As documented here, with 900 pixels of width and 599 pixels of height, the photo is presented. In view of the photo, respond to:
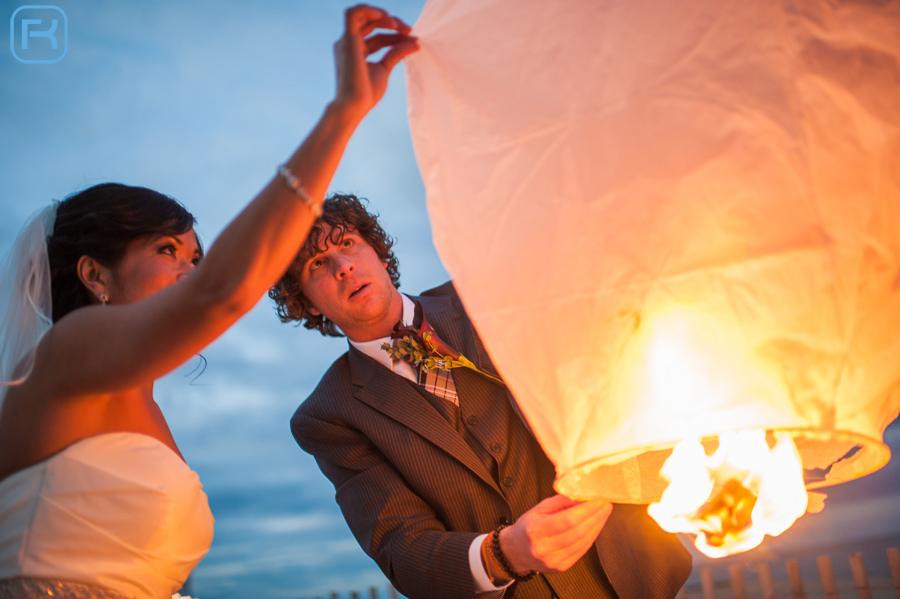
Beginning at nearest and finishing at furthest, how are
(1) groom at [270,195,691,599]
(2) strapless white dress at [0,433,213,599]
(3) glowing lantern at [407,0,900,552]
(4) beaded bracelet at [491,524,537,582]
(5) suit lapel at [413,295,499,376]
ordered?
(3) glowing lantern at [407,0,900,552], (2) strapless white dress at [0,433,213,599], (4) beaded bracelet at [491,524,537,582], (1) groom at [270,195,691,599], (5) suit lapel at [413,295,499,376]

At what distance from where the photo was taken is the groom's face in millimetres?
2689

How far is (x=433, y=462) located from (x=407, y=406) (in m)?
0.25

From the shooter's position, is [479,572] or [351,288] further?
[351,288]

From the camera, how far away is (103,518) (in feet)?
5.16

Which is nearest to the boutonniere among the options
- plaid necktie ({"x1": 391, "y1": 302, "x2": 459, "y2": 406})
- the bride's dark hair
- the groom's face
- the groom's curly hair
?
plaid necktie ({"x1": 391, "y1": 302, "x2": 459, "y2": 406})

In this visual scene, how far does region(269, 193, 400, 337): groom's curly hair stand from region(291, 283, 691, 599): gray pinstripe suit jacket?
0.64 metres

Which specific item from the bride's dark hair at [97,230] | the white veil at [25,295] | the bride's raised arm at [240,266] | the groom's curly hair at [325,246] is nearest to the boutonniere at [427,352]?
the groom's curly hair at [325,246]

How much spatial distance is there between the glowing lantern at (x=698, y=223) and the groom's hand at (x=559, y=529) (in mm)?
515

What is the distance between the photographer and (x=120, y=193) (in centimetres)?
192

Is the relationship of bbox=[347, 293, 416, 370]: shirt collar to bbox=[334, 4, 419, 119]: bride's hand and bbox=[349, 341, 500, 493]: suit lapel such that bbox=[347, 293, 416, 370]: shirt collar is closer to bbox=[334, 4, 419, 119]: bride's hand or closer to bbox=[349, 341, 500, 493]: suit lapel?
bbox=[349, 341, 500, 493]: suit lapel

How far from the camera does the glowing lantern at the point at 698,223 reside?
0.84m

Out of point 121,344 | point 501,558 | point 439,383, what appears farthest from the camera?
point 439,383

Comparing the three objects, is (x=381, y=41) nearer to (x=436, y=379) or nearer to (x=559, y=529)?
(x=559, y=529)

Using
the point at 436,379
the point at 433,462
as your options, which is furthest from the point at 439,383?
the point at 433,462
